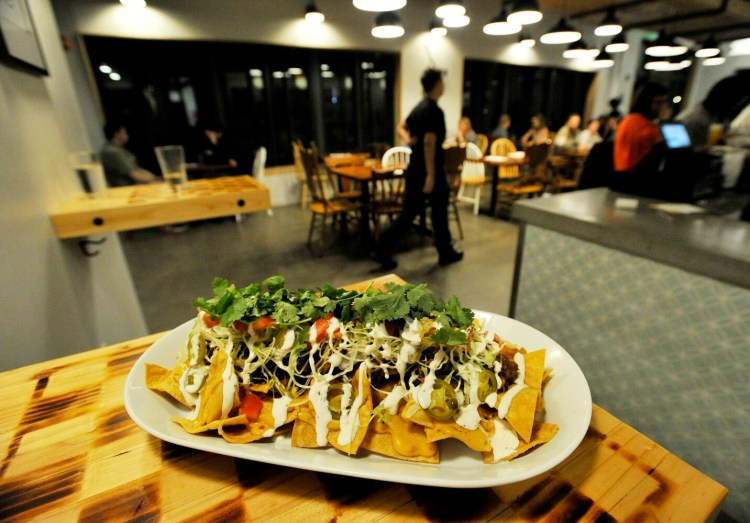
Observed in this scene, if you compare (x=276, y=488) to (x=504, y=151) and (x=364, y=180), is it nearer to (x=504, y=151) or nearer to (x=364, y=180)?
(x=364, y=180)

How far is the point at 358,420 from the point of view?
58 cm

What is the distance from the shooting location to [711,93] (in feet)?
7.43

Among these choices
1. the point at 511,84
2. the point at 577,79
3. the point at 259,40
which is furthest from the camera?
the point at 577,79

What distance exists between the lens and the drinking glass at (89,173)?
1.68m

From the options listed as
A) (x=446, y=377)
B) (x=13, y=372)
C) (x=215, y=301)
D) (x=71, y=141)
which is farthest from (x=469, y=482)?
(x=71, y=141)

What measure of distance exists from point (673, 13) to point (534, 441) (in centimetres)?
1019

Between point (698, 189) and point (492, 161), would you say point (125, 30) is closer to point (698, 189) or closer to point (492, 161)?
point (492, 161)

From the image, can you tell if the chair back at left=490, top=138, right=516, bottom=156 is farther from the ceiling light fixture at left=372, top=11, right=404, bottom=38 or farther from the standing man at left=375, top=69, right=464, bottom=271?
the standing man at left=375, top=69, right=464, bottom=271

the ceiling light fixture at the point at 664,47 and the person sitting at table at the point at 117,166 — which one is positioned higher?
the ceiling light fixture at the point at 664,47

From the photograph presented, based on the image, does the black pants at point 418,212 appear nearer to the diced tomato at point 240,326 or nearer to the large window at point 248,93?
the diced tomato at point 240,326

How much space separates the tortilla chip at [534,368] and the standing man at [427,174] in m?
2.71

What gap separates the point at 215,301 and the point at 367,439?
38 cm

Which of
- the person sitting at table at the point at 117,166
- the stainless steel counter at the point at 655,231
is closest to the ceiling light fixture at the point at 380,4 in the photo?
the stainless steel counter at the point at 655,231

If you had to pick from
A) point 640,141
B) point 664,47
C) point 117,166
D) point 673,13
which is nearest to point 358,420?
point 640,141
